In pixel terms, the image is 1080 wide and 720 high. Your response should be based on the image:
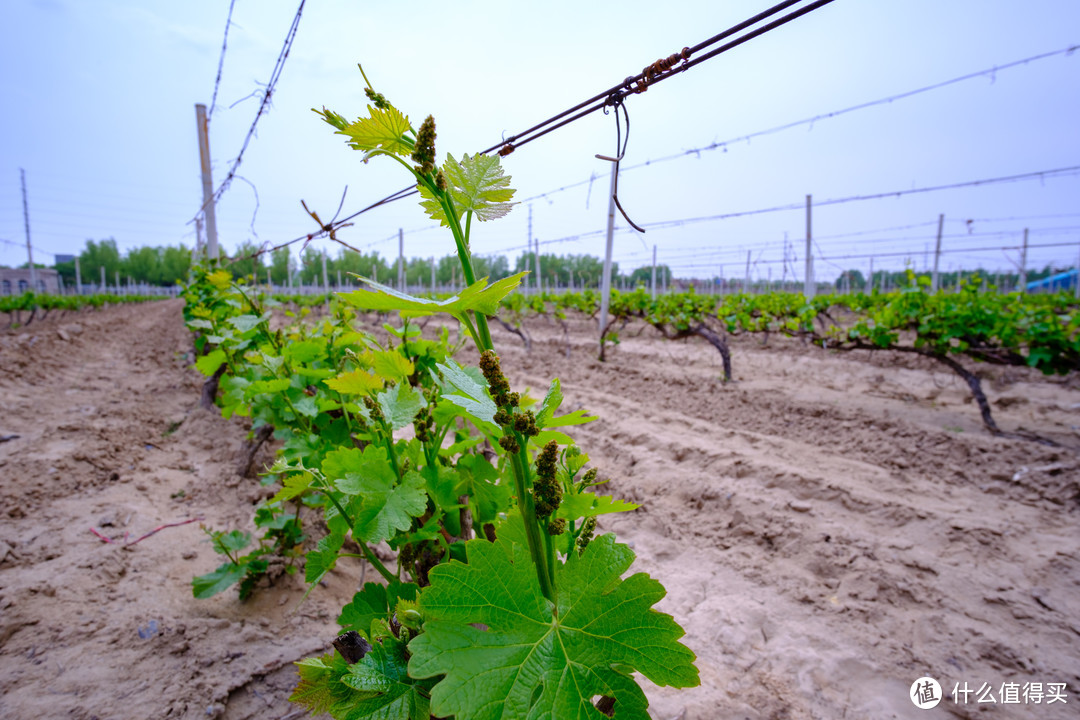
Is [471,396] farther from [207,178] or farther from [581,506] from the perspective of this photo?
[207,178]

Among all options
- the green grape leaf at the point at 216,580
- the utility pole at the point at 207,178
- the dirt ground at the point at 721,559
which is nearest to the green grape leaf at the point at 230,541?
the green grape leaf at the point at 216,580

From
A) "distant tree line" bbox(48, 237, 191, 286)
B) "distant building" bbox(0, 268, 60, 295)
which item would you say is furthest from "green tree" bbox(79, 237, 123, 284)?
"distant building" bbox(0, 268, 60, 295)

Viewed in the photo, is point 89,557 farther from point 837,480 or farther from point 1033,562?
point 1033,562

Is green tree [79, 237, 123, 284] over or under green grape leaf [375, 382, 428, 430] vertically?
over

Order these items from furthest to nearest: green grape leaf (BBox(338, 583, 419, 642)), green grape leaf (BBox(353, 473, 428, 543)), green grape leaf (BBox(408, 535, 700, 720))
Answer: green grape leaf (BBox(338, 583, 419, 642)), green grape leaf (BBox(353, 473, 428, 543)), green grape leaf (BBox(408, 535, 700, 720))

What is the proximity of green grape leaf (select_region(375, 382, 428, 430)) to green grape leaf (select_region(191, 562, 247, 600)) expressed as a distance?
157cm

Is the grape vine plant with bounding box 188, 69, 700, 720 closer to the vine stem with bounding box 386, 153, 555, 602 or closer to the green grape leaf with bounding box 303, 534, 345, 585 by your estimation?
the vine stem with bounding box 386, 153, 555, 602

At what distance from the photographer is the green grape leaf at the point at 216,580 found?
2.08m

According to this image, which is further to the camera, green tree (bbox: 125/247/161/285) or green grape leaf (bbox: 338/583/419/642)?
green tree (bbox: 125/247/161/285)

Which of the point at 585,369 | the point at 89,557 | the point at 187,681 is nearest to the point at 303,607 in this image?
the point at 187,681

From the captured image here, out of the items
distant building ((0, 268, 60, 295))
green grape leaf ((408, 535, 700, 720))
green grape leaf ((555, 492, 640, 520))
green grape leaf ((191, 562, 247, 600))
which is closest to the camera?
green grape leaf ((408, 535, 700, 720))

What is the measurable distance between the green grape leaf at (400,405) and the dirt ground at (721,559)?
109 cm

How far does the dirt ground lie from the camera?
180 cm

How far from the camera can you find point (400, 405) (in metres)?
1.11
